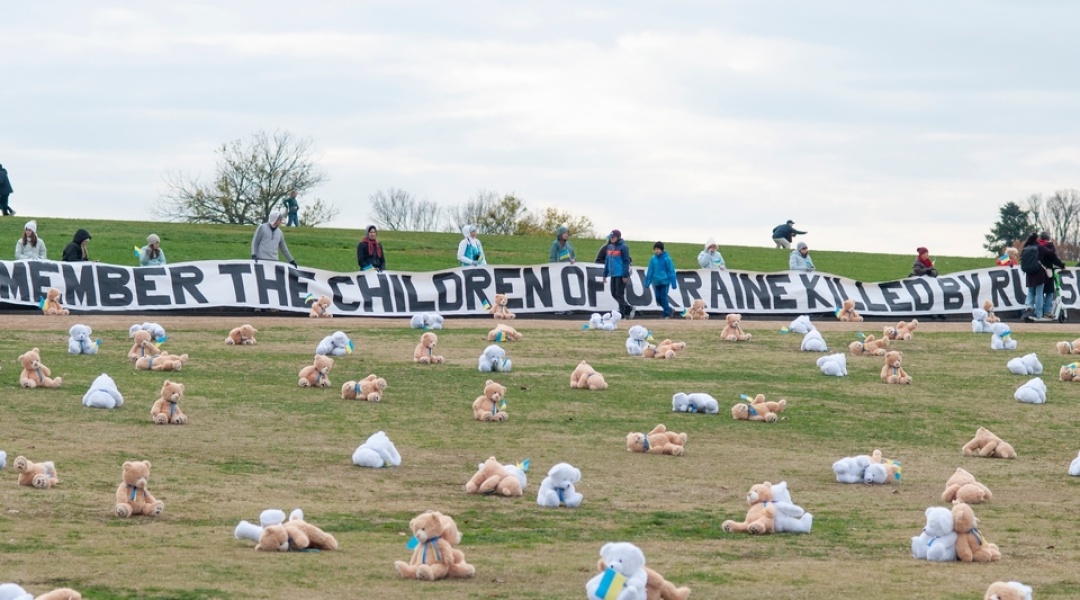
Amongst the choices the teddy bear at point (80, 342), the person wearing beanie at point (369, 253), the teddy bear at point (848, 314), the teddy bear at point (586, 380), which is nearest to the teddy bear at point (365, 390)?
the teddy bear at point (586, 380)

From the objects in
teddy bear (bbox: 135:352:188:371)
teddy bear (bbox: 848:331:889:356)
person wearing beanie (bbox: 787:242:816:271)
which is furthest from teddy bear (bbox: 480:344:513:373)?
person wearing beanie (bbox: 787:242:816:271)

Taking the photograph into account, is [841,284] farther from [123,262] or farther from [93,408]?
[93,408]

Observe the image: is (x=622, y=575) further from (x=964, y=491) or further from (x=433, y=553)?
(x=964, y=491)

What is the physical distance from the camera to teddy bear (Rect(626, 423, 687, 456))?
589 inches

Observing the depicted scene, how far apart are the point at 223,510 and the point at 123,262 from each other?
3266cm

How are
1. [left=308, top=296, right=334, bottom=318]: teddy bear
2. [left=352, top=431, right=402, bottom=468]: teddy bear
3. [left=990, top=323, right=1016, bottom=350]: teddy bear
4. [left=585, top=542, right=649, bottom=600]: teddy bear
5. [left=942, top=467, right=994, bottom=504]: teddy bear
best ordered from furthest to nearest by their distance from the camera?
[left=308, top=296, right=334, bottom=318]: teddy bear → [left=990, top=323, right=1016, bottom=350]: teddy bear → [left=352, top=431, right=402, bottom=468]: teddy bear → [left=942, top=467, right=994, bottom=504]: teddy bear → [left=585, top=542, right=649, bottom=600]: teddy bear

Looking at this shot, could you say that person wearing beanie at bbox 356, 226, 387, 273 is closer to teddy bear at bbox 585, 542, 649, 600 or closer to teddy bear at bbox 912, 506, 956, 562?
teddy bear at bbox 912, 506, 956, 562

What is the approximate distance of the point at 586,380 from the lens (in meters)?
20.0

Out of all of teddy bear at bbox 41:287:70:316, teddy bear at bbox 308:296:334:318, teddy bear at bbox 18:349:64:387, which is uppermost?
teddy bear at bbox 41:287:70:316

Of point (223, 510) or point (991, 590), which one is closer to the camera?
point (991, 590)

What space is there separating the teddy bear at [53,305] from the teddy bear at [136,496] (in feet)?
63.1

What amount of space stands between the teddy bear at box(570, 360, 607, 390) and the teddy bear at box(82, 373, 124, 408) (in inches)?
242

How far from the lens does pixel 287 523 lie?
31.6ft

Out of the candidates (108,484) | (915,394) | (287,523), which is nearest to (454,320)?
(915,394)
